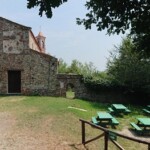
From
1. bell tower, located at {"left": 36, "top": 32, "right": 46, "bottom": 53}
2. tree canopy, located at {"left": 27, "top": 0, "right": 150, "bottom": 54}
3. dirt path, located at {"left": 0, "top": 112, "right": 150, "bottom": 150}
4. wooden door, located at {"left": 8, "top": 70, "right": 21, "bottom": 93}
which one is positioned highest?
bell tower, located at {"left": 36, "top": 32, "right": 46, "bottom": 53}

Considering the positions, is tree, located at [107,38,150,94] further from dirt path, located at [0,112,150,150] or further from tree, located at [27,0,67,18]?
tree, located at [27,0,67,18]

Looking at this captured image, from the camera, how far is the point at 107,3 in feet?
17.3

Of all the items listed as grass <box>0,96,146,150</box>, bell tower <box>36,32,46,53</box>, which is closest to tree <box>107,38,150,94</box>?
grass <box>0,96,146,150</box>

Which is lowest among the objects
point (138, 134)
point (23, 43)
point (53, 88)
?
point (138, 134)

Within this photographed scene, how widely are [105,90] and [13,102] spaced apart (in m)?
9.91

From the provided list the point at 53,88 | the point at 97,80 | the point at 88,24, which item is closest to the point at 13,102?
the point at 53,88

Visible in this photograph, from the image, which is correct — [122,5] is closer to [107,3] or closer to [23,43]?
[107,3]

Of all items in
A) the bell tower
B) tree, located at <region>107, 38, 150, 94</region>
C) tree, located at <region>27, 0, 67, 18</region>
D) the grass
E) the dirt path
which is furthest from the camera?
the bell tower

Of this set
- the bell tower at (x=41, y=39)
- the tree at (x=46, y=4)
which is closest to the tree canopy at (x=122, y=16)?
the tree at (x=46, y=4)

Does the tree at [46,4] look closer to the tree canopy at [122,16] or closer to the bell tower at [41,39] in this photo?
the tree canopy at [122,16]

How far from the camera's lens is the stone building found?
3069 centimetres

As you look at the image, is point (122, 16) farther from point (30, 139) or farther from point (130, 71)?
point (130, 71)

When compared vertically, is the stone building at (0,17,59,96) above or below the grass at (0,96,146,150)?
above

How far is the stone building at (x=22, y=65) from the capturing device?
30688 millimetres
